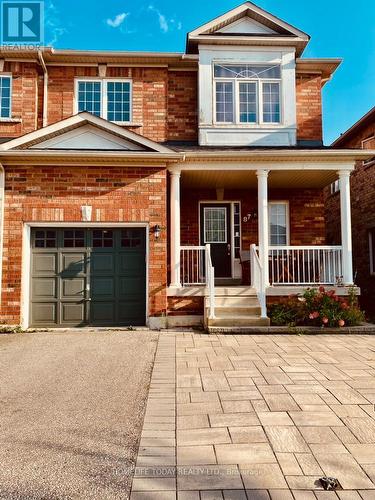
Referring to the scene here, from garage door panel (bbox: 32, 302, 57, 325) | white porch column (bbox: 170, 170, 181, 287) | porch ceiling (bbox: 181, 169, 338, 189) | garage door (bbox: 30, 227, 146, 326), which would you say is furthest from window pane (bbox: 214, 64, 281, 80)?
garage door panel (bbox: 32, 302, 57, 325)

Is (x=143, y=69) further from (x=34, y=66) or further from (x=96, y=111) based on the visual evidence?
(x=34, y=66)

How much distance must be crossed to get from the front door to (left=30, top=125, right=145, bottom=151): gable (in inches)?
122

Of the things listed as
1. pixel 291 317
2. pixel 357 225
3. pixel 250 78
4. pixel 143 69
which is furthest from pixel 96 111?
pixel 357 225

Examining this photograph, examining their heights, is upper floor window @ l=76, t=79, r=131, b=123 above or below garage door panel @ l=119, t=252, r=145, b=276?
above

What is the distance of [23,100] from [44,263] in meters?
4.78

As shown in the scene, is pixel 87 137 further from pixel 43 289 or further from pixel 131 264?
pixel 43 289

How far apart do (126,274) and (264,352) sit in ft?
12.4

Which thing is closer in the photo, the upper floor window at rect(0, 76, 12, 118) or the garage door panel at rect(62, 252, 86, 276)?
the garage door panel at rect(62, 252, 86, 276)

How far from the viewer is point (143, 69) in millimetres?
9969

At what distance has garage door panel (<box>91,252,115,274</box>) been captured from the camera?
26.4 ft

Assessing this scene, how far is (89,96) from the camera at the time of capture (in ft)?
32.6

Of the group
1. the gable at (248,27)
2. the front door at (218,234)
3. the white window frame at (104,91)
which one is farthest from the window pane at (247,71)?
the front door at (218,234)

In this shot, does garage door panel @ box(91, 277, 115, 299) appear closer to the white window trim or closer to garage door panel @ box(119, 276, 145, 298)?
garage door panel @ box(119, 276, 145, 298)

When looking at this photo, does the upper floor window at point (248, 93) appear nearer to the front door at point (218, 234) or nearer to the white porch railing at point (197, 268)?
the front door at point (218, 234)
